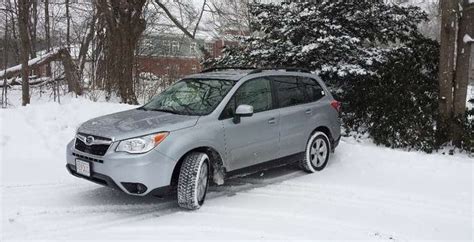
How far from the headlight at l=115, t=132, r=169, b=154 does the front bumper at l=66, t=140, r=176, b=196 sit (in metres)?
0.05

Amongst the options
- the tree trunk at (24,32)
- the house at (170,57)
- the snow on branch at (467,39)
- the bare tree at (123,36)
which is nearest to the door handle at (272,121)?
the snow on branch at (467,39)

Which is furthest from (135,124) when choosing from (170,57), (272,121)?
(170,57)

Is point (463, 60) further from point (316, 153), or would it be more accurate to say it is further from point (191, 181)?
point (191, 181)

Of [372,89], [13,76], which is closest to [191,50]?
[13,76]

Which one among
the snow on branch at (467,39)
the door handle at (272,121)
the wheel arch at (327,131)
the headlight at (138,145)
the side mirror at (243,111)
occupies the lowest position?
the wheel arch at (327,131)

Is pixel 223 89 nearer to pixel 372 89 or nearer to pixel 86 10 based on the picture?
pixel 372 89

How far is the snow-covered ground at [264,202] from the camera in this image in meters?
4.57

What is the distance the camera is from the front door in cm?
564

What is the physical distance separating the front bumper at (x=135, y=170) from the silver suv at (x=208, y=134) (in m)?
0.01

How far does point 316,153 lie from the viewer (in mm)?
6980

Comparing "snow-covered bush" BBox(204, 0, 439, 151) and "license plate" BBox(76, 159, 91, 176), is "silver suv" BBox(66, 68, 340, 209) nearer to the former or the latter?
"license plate" BBox(76, 159, 91, 176)

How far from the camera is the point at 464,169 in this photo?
275 inches

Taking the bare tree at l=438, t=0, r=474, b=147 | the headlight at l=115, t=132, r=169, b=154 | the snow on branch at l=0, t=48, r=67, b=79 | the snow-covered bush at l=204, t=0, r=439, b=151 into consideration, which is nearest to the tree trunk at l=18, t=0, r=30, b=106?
the snow on branch at l=0, t=48, r=67, b=79

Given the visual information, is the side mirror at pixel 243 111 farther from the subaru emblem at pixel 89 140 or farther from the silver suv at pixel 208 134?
the subaru emblem at pixel 89 140
